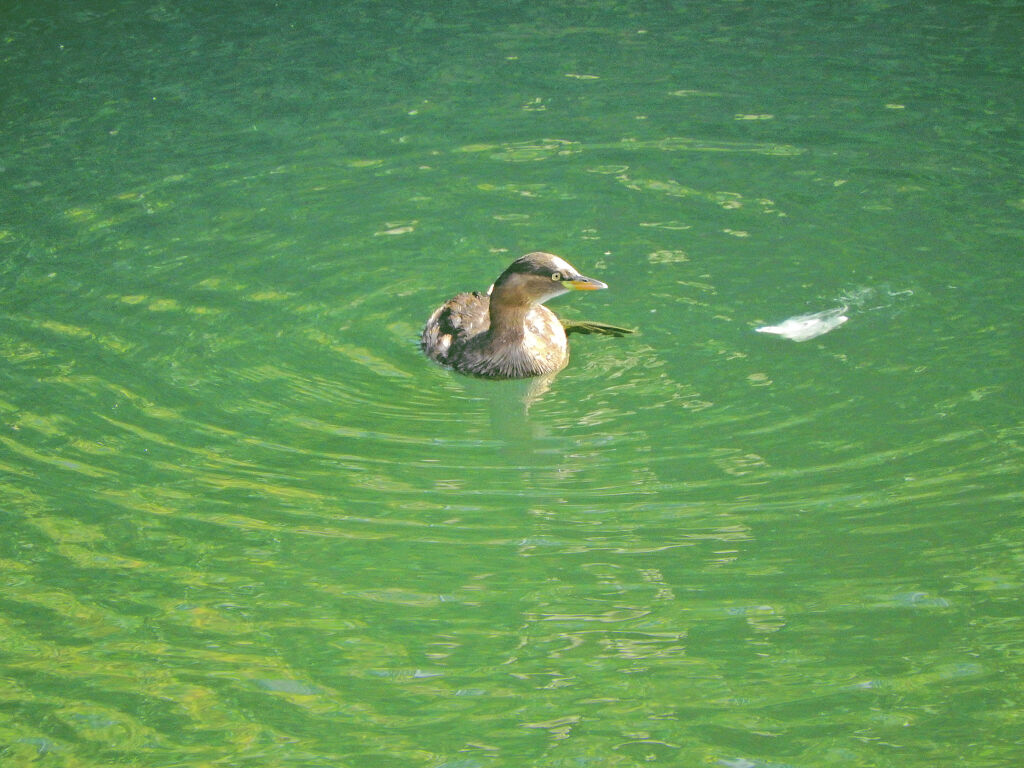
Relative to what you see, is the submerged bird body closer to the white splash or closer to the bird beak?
the bird beak

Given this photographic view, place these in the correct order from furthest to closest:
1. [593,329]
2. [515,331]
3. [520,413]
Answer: [593,329], [515,331], [520,413]

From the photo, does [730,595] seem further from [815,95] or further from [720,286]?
[815,95]

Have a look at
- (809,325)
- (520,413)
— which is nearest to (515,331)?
(520,413)

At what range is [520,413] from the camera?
8273 millimetres

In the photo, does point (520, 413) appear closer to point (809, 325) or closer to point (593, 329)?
point (593, 329)

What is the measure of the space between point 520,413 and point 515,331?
0.78 meters

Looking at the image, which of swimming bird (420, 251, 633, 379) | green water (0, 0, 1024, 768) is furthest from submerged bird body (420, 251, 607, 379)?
green water (0, 0, 1024, 768)

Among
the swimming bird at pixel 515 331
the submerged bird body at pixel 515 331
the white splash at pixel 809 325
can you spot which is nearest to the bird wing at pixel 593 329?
the swimming bird at pixel 515 331

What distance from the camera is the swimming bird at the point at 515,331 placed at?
344 inches

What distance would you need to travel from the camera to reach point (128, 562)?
6.80 meters

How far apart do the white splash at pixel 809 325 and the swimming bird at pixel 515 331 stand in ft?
3.06

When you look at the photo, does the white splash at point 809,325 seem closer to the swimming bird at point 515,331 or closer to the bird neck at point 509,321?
the swimming bird at point 515,331

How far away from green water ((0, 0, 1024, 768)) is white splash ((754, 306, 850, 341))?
105 mm

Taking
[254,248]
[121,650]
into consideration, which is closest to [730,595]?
[121,650]
